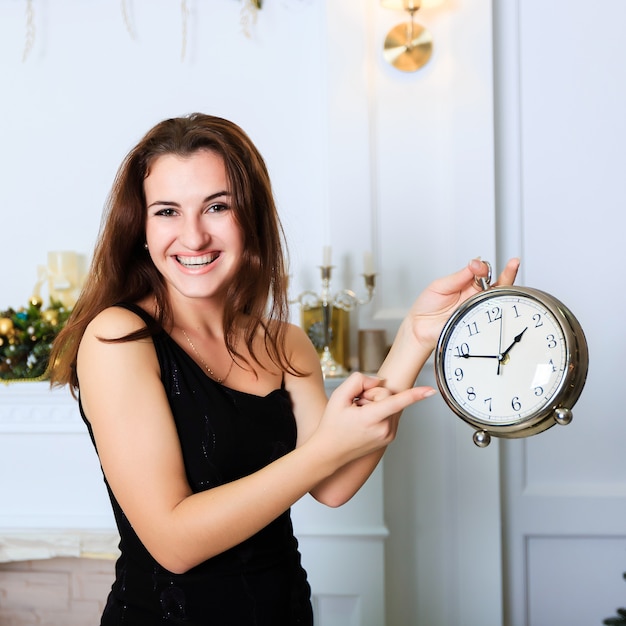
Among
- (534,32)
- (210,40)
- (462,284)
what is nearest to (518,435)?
(462,284)

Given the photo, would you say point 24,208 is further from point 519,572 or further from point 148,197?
point 519,572

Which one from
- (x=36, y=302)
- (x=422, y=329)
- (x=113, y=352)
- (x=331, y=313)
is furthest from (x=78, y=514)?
(x=422, y=329)

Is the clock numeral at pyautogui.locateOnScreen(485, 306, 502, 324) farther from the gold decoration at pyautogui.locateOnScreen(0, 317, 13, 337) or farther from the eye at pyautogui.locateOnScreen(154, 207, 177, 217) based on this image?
the gold decoration at pyautogui.locateOnScreen(0, 317, 13, 337)

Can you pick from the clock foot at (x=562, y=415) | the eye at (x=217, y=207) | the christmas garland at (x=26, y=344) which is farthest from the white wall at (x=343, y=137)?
the clock foot at (x=562, y=415)

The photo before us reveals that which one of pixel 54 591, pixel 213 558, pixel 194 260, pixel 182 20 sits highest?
pixel 182 20

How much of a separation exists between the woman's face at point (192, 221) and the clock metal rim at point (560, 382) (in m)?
0.43

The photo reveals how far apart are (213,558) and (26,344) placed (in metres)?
1.50

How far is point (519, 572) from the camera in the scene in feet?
9.05

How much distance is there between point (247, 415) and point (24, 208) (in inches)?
75.7

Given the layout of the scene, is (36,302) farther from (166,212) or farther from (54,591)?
(166,212)

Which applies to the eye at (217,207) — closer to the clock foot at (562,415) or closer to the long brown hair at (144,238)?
the long brown hair at (144,238)

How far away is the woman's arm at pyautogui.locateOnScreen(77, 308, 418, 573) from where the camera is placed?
1.26 m

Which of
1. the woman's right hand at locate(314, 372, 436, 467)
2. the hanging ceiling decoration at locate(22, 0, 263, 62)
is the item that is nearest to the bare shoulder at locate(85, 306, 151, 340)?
the woman's right hand at locate(314, 372, 436, 467)

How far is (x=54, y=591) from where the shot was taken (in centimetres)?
266
